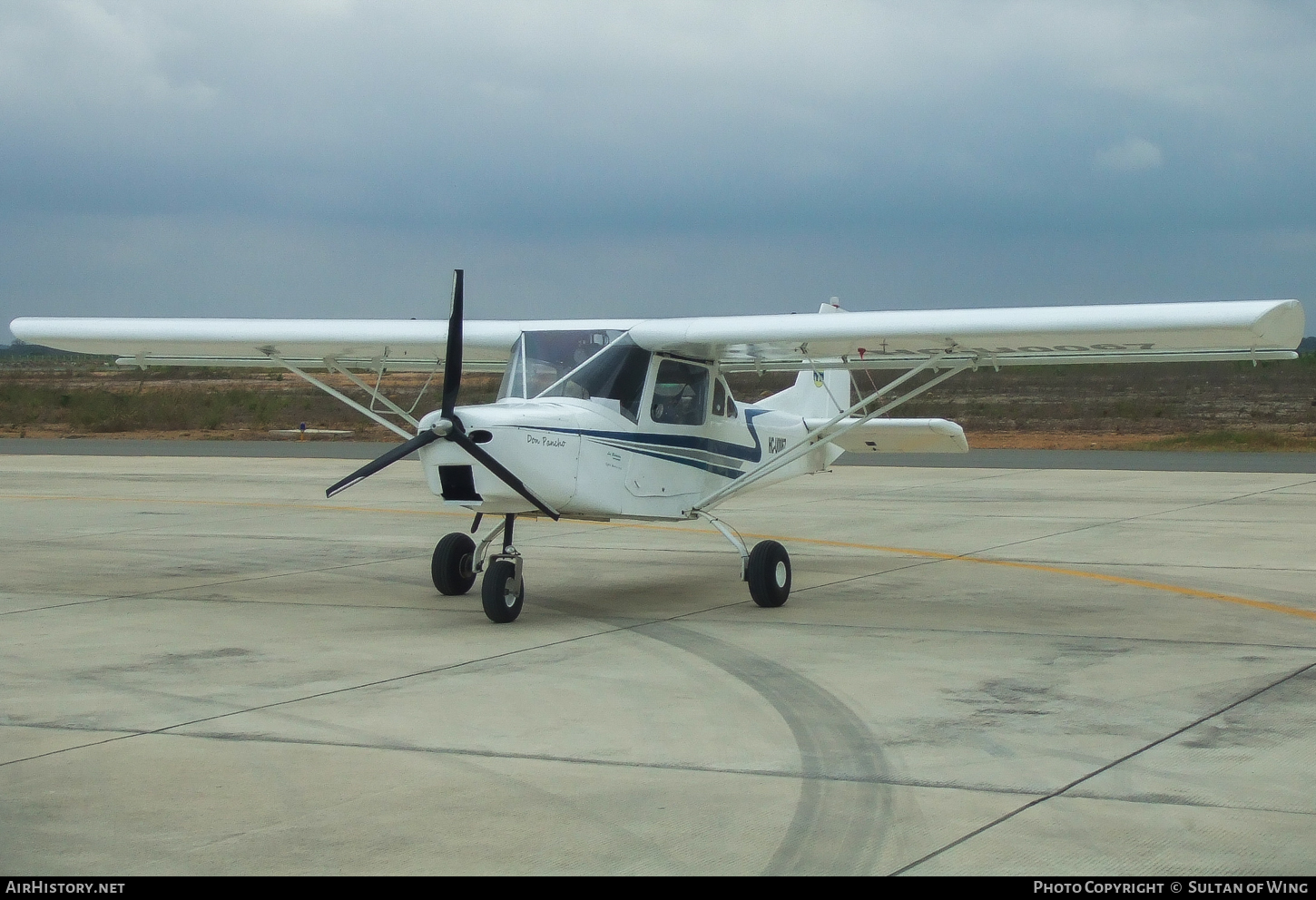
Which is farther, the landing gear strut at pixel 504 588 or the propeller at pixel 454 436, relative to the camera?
the landing gear strut at pixel 504 588

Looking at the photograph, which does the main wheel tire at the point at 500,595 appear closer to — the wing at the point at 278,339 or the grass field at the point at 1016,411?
the wing at the point at 278,339

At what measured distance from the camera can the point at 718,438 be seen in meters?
12.6

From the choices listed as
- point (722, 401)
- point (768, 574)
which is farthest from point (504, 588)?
point (722, 401)

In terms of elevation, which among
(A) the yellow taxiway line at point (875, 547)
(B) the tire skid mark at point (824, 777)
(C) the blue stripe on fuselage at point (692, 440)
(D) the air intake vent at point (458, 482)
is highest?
(C) the blue stripe on fuselage at point (692, 440)

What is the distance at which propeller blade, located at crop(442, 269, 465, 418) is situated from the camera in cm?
955

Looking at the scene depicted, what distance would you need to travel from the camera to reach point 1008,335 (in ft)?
34.2

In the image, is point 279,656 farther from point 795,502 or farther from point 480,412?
point 795,502

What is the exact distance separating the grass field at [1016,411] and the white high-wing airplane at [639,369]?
21713 mm

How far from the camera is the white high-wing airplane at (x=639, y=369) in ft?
32.3

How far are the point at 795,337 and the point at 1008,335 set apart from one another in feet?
5.85

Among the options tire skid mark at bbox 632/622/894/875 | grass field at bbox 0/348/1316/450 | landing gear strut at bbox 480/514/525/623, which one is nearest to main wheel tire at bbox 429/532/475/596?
landing gear strut at bbox 480/514/525/623

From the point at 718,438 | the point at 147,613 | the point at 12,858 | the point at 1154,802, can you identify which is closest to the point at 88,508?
the point at 147,613

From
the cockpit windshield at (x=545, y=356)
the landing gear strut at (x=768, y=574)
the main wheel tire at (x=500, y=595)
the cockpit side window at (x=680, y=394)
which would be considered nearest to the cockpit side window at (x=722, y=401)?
the cockpit side window at (x=680, y=394)

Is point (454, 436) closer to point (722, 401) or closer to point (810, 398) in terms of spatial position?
point (722, 401)
